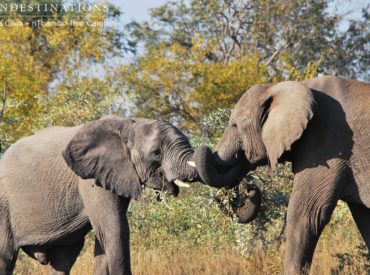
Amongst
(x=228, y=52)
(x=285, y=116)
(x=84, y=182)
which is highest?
(x=285, y=116)

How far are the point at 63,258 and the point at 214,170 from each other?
216cm

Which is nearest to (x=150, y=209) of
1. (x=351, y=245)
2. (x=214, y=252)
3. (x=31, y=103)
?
(x=214, y=252)

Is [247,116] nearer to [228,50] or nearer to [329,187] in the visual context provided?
[329,187]

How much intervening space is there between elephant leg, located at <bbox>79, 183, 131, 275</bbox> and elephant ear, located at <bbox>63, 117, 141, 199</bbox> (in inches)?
4.2

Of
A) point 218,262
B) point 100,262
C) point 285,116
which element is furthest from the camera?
point 218,262

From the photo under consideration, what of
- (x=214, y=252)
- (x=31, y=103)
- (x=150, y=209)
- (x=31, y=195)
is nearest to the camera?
(x=31, y=195)

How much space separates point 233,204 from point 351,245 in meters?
3.13

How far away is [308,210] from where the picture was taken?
27.4ft

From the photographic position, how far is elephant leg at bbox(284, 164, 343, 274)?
327 inches

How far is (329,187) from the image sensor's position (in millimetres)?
8305

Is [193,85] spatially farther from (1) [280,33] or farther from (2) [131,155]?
(2) [131,155]

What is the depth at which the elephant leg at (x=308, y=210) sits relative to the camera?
27.3 feet

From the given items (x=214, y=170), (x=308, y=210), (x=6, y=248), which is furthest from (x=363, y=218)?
(x=6, y=248)

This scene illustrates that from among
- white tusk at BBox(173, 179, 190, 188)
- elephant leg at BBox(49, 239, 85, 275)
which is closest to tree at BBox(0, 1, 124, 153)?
elephant leg at BBox(49, 239, 85, 275)
